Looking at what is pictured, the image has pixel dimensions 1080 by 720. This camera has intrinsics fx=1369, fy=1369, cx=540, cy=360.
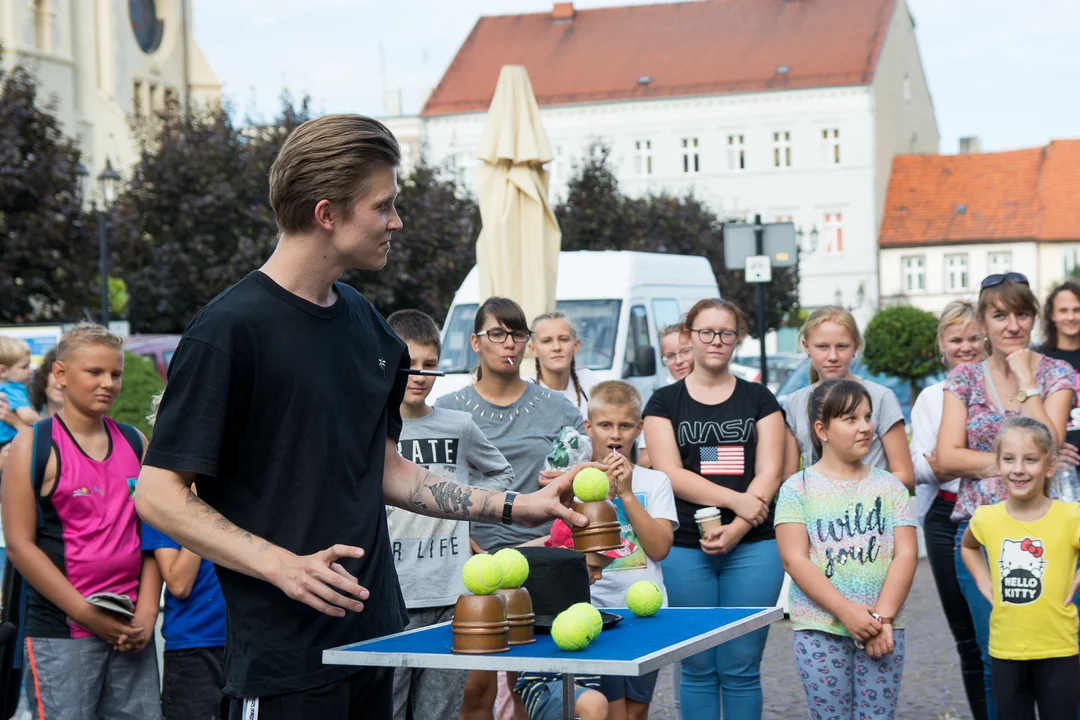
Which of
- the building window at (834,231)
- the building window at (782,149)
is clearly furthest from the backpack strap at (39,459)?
the building window at (834,231)

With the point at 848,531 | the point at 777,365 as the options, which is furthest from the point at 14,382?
the point at 777,365

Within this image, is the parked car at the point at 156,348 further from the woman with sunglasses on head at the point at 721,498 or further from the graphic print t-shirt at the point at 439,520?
the graphic print t-shirt at the point at 439,520

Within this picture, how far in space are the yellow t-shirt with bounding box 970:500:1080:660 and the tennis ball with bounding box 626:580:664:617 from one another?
2562 millimetres

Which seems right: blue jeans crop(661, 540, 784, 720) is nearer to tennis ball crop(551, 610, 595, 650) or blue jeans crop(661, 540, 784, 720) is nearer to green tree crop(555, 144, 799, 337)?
tennis ball crop(551, 610, 595, 650)

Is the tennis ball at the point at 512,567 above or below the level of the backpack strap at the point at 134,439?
below

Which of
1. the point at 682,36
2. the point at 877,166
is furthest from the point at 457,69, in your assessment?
the point at 877,166

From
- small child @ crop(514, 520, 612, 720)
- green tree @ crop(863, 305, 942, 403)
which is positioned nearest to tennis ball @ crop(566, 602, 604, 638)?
small child @ crop(514, 520, 612, 720)

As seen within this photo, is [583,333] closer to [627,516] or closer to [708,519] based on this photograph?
[708,519]

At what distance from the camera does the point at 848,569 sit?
5555mm

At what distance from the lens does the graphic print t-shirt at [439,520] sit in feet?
17.7

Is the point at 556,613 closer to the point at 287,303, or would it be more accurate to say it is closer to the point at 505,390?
the point at 287,303

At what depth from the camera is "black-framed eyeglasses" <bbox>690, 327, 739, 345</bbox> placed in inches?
250

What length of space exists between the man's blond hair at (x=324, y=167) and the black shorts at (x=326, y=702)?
1.07 metres

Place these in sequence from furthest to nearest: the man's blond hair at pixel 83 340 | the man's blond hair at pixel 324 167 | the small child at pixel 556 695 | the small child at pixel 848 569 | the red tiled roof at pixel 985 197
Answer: the red tiled roof at pixel 985 197 < the small child at pixel 848 569 < the man's blond hair at pixel 83 340 < the small child at pixel 556 695 < the man's blond hair at pixel 324 167
